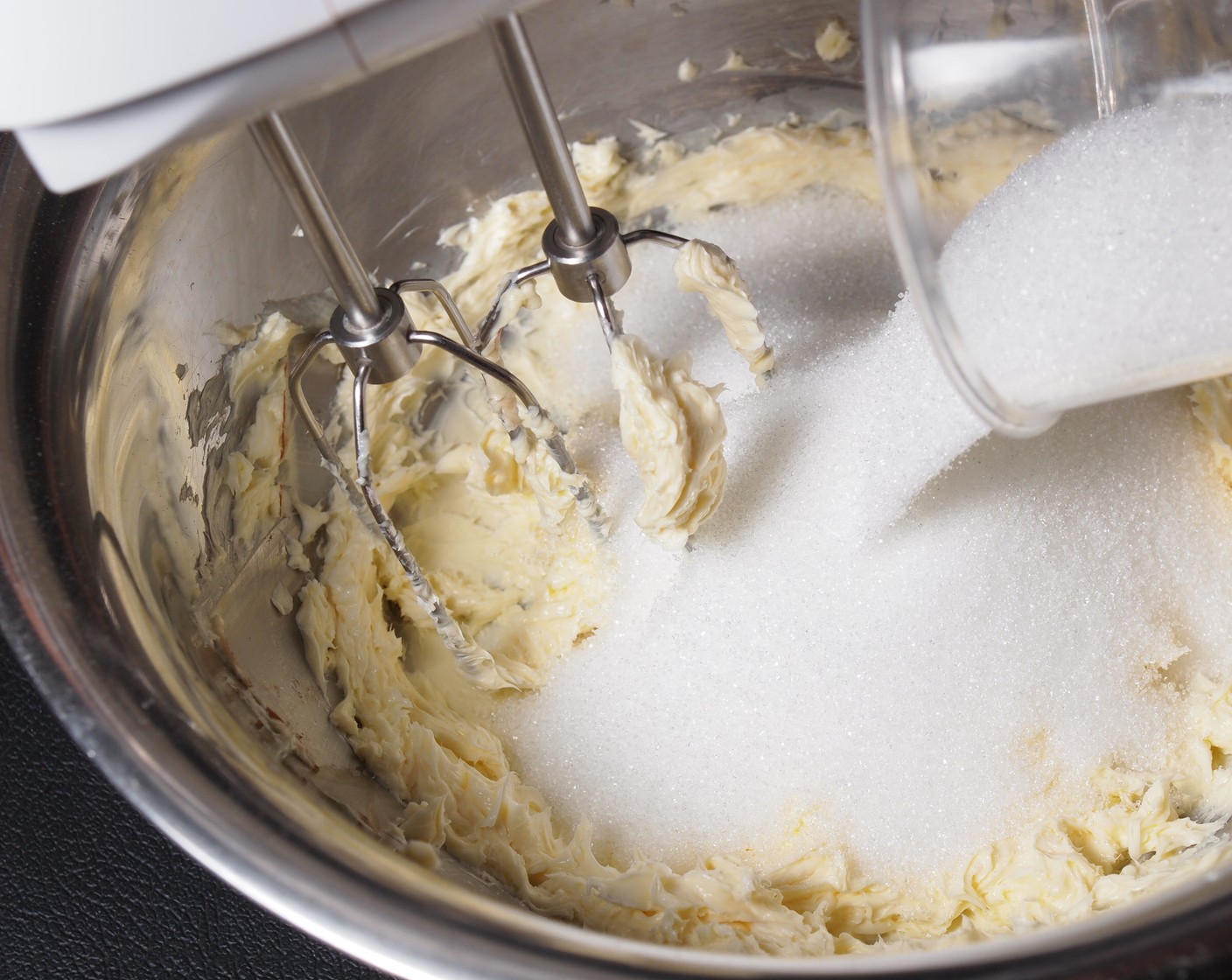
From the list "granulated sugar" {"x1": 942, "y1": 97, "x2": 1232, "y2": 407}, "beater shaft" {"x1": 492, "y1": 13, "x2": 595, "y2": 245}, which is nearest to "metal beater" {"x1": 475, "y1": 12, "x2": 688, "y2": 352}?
"beater shaft" {"x1": 492, "y1": 13, "x2": 595, "y2": 245}

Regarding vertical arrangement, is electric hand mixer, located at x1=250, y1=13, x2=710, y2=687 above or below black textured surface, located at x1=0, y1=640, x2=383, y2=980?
above

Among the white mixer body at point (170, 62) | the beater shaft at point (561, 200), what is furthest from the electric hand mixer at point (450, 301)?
the white mixer body at point (170, 62)

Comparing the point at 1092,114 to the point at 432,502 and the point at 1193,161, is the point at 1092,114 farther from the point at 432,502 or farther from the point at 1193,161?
the point at 432,502

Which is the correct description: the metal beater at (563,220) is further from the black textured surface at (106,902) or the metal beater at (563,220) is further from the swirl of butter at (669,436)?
the black textured surface at (106,902)

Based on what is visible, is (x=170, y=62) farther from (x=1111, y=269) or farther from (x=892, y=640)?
(x=892, y=640)

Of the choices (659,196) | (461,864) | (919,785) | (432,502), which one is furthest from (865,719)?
(659,196)

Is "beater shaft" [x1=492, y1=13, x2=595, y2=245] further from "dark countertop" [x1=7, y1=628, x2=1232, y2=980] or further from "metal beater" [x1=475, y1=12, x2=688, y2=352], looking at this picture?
"dark countertop" [x1=7, y1=628, x2=1232, y2=980]

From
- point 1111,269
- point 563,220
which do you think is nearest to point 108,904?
point 563,220
